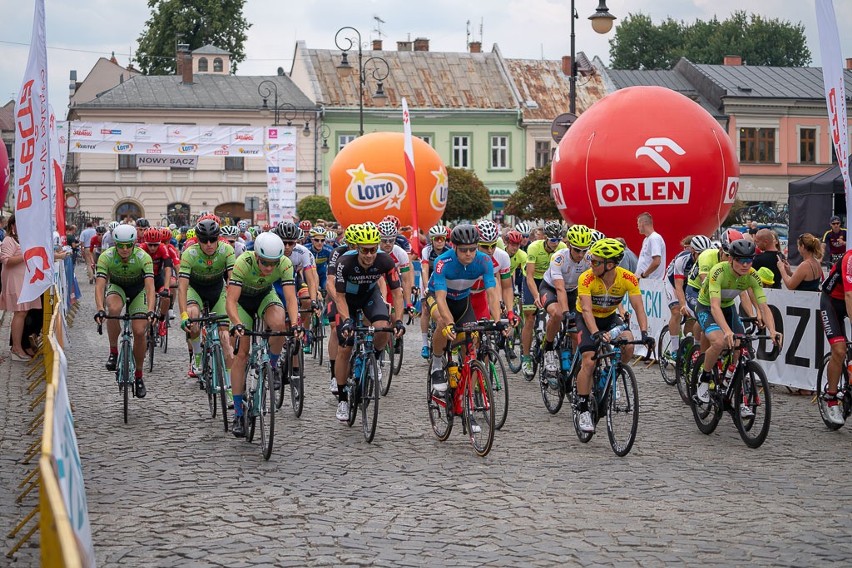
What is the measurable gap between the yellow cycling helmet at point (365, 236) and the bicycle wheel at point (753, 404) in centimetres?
339

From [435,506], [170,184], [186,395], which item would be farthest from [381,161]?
[170,184]

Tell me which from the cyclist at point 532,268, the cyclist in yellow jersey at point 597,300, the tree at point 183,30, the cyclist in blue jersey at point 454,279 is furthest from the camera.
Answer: the tree at point 183,30

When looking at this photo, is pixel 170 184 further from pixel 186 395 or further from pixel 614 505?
pixel 614 505

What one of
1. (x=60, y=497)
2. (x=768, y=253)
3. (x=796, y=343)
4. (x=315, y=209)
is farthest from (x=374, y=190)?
(x=60, y=497)

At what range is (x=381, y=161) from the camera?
28.7 meters

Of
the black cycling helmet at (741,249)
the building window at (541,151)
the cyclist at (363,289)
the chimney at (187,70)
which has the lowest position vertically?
the cyclist at (363,289)

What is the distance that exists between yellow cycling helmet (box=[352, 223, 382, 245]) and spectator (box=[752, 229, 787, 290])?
18.3ft

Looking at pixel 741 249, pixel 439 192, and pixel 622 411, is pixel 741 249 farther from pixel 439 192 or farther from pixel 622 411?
pixel 439 192

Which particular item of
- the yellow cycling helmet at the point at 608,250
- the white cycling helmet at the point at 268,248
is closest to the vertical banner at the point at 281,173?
the white cycling helmet at the point at 268,248

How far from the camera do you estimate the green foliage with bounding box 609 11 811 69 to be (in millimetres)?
87938

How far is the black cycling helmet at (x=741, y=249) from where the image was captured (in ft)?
33.9

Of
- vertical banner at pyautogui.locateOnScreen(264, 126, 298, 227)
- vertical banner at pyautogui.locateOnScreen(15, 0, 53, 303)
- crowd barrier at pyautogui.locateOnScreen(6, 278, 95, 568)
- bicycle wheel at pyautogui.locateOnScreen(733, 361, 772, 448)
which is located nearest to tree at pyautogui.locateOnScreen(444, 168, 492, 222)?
vertical banner at pyautogui.locateOnScreen(264, 126, 298, 227)

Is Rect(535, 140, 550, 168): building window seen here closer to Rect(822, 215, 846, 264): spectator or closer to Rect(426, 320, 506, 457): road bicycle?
Rect(822, 215, 846, 264): spectator

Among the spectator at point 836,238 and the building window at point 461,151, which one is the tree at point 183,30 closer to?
the building window at point 461,151
